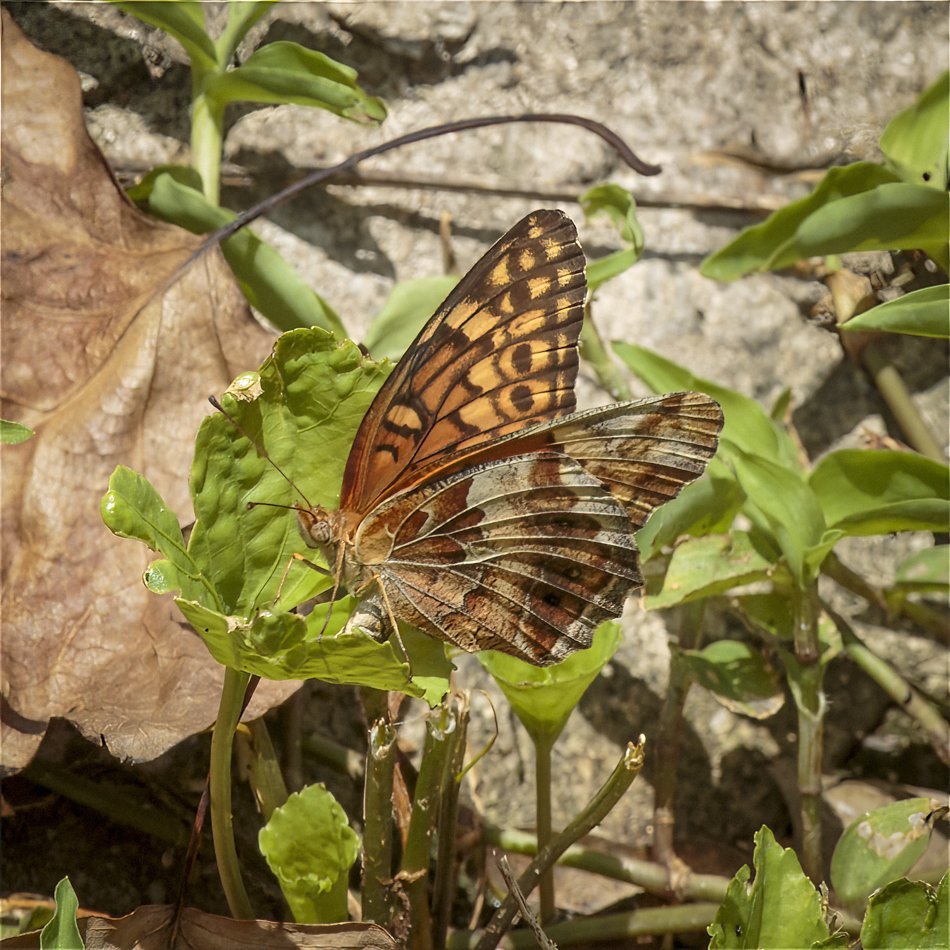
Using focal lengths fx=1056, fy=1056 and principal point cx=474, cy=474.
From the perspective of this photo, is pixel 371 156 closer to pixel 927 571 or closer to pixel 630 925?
pixel 927 571

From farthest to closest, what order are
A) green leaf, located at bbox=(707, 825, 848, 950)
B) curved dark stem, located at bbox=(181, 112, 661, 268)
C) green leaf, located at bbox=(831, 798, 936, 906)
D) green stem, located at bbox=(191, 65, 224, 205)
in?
green stem, located at bbox=(191, 65, 224, 205) < curved dark stem, located at bbox=(181, 112, 661, 268) < green leaf, located at bbox=(831, 798, 936, 906) < green leaf, located at bbox=(707, 825, 848, 950)

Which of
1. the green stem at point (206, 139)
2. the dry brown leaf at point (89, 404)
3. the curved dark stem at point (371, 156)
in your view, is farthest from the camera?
the green stem at point (206, 139)

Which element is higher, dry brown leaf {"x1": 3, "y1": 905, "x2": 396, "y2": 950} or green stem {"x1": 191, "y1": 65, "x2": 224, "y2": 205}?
green stem {"x1": 191, "y1": 65, "x2": 224, "y2": 205}

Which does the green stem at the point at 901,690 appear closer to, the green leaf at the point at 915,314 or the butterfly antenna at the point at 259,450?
the green leaf at the point at 915,314

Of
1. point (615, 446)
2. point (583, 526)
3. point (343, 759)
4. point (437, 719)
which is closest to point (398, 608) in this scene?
point (437, 719)

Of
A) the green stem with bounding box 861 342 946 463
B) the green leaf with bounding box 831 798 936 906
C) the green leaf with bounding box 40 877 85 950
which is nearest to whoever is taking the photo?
the green leaf with bounding box 40 877 85 950

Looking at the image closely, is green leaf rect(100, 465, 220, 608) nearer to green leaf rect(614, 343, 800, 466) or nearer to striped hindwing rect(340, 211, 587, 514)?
striped hindwing rect(340, 211, 587, 514)

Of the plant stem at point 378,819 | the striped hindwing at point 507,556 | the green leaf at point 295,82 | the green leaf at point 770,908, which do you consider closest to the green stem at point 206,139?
the green leaf at point 295,82

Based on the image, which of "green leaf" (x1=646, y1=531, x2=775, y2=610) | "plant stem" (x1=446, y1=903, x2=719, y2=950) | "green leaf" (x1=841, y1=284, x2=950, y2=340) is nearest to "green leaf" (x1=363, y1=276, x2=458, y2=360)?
"green leaf" (x1=646, y1=531, x2=775, y2=610)
